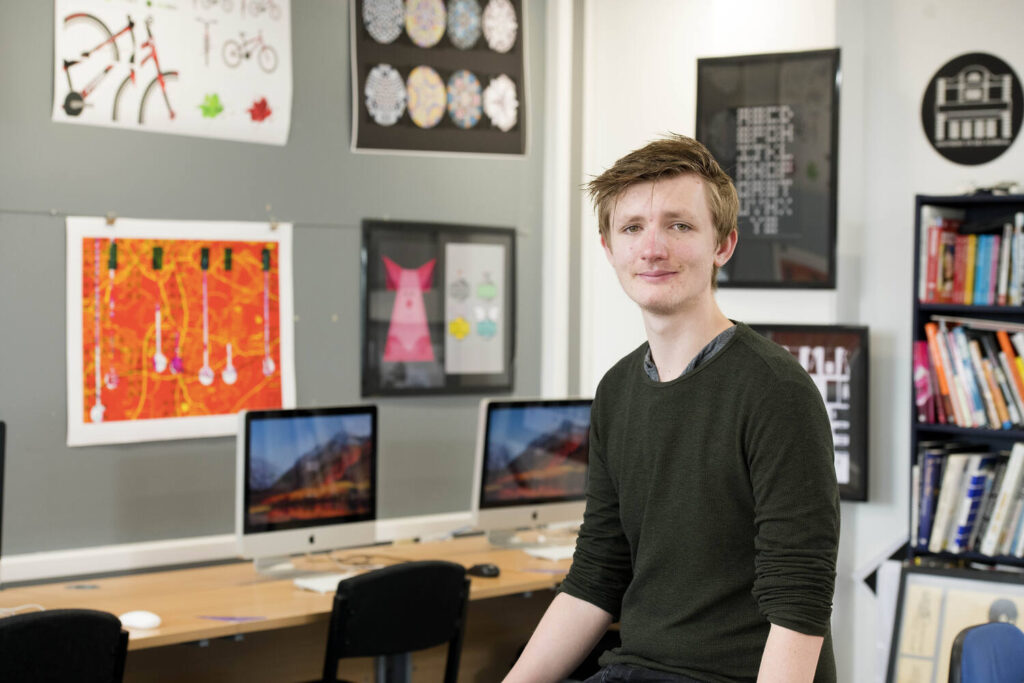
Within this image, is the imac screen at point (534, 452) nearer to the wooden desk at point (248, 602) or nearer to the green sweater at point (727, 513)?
the wooden desk at point (248, 602)

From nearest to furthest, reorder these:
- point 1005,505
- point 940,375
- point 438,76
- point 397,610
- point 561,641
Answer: point 561,641 → point 397,610 → point 1005,505 → point 940,375 → point 438,76

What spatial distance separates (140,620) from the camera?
2.69 meters

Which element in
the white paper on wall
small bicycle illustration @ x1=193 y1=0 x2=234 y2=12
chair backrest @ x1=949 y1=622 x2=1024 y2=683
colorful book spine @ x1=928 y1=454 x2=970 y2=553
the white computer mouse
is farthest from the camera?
the white paper on wall

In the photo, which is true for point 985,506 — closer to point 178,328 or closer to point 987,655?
point 987,655

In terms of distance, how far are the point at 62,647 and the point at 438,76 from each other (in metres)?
2.28

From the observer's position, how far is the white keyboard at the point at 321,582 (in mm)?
3090

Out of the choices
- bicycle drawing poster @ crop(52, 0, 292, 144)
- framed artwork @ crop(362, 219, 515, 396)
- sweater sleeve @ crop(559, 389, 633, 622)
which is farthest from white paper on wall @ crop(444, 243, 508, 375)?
sweater sleeve @ crop(559, 389, 633, 622)

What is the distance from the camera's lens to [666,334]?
1.55 metres

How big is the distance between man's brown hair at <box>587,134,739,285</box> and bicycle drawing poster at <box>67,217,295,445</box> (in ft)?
6.88

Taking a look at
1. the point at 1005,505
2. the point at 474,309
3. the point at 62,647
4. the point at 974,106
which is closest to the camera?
the point at 62,647

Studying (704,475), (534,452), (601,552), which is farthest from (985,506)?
(704,475)

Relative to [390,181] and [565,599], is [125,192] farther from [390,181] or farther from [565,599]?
[565,599]

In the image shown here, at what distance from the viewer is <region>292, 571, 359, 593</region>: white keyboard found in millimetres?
3090

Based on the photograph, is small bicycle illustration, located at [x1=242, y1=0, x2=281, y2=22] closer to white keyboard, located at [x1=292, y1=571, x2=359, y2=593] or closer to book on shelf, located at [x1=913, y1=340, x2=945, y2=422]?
white keyboard, located at [x1=292, y1=571, x2=359, y2=593]
